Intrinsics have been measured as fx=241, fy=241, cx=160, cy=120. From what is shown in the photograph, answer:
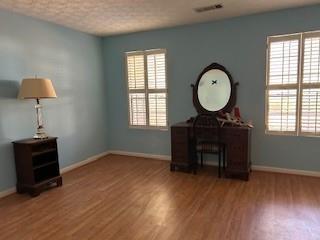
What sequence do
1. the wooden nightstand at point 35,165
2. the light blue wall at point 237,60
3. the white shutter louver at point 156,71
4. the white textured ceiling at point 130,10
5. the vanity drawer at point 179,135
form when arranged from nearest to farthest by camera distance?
the white textured ceiling at point 130,10 → the wooden nightstand at point 35,165 → the light blue wall at point 237,60 → the vanity drawer at point 179,135 → the white shutter louver at point 156,71

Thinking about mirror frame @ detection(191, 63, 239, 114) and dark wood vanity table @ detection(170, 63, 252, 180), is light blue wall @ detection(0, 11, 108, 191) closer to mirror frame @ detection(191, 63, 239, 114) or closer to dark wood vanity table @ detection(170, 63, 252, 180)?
dark wood vanity table @ detection(170, 63, 252, 180)

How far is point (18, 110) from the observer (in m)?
3.53

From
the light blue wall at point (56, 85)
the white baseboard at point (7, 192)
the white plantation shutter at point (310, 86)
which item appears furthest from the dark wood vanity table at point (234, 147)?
the white baseboard at point (7, 192)

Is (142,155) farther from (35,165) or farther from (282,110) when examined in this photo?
(282,110)

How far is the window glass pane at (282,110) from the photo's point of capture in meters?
3.79

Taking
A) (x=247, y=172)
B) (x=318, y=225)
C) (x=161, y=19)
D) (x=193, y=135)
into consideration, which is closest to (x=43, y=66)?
(x=161, y=19)

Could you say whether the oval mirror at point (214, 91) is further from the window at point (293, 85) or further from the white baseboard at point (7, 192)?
the white baseboard at point (7, 192)

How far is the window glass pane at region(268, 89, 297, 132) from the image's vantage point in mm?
3795

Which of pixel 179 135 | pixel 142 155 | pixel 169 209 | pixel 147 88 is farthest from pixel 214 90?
pixel 169 209

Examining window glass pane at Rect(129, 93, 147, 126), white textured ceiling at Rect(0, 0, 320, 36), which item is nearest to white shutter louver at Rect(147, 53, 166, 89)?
window glass pane at Rect(129, 93, 147, 126)

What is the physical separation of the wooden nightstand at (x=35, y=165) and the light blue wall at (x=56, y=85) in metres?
0.16

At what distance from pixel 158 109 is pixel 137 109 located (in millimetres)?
501

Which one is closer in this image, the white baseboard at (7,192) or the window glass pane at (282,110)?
the white baseboard at (7,192)

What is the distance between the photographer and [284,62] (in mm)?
3766
